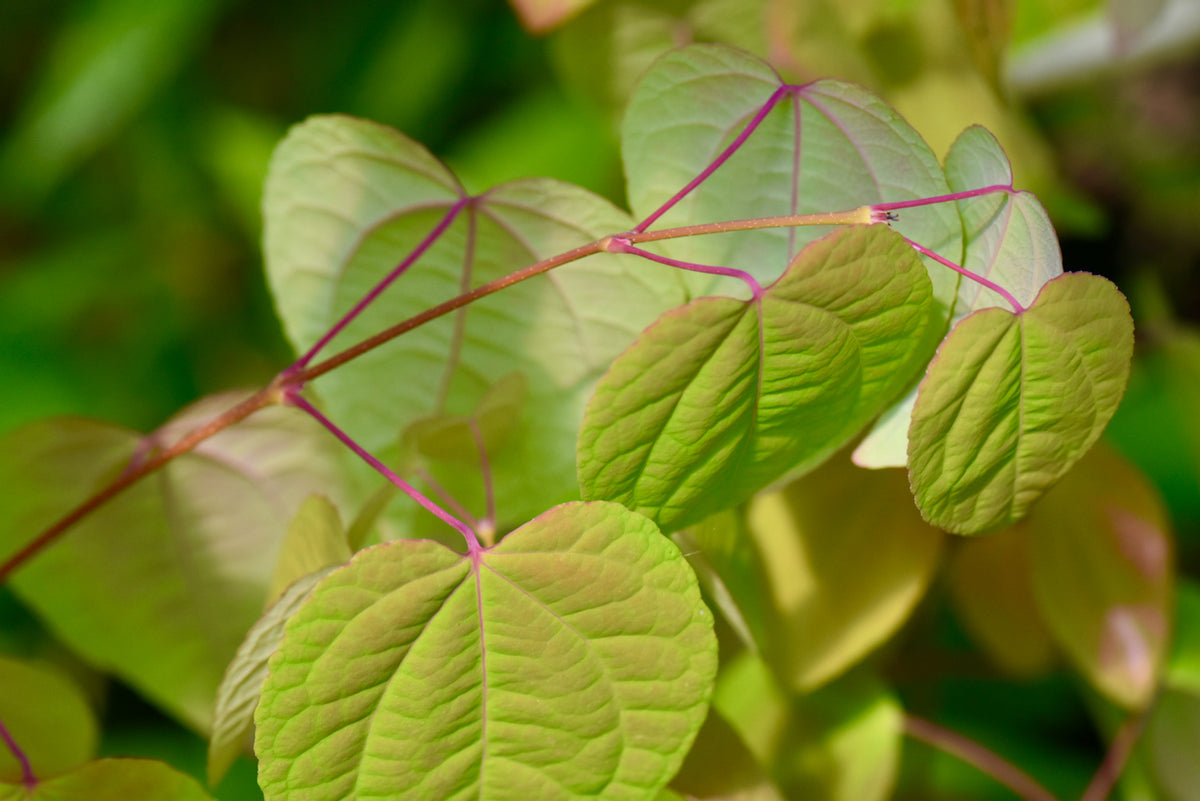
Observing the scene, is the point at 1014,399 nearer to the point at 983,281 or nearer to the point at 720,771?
the point at 983,281

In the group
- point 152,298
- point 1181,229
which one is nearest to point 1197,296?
point 1181,229

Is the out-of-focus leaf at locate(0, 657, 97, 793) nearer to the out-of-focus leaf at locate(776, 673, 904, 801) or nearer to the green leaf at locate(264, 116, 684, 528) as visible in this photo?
the green leaf at locate(264, 116, 684, 528)

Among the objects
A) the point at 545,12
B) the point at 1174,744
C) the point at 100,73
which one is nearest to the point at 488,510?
the point at 545,12

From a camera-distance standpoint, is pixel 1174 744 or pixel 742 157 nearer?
pixel 742 157

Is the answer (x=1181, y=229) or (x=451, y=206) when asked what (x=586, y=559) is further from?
(x=1181, y=229)

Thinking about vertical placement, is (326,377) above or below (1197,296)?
above

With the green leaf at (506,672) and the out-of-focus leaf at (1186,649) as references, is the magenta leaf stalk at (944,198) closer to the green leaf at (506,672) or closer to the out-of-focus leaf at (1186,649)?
the green leaf at (506,672)

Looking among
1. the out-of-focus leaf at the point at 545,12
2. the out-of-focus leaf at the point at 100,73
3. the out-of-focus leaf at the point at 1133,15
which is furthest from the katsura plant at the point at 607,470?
the out-of-focus leaf at the point at 100,73
